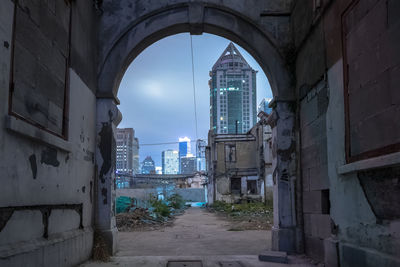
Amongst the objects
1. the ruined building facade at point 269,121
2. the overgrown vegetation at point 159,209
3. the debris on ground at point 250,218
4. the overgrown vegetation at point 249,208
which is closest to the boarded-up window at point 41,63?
the ruined building facade at point 269,121

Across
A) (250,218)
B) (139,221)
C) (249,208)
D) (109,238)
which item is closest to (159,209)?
(139,221)

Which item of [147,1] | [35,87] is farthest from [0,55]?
[147,1]

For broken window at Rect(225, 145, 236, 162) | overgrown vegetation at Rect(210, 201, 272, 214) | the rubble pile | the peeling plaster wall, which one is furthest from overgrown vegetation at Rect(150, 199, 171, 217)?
broken window at Rect(225, 145, 236, 162)

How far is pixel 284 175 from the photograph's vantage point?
20.9 ft

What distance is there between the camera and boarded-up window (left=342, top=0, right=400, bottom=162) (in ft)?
10.6

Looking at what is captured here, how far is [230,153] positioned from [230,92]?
Answer: 55.8 m

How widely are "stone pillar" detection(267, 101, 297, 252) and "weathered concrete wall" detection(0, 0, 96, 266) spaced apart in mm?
3337

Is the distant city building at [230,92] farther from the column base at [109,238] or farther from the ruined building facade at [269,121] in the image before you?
the column base at [109,238]

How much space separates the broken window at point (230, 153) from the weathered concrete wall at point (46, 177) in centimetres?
2443

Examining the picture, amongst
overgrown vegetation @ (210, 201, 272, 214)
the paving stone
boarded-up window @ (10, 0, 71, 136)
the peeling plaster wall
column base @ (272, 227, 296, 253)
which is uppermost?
the peeling plaster wall

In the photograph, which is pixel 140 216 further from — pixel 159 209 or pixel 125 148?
pixel 125 148

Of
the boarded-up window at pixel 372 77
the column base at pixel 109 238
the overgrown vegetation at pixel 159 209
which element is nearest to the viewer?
the boarded-up window at pixel 372 77

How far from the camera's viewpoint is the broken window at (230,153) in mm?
30209

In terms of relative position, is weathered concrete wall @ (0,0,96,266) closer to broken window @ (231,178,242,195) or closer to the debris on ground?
the debris on ground
